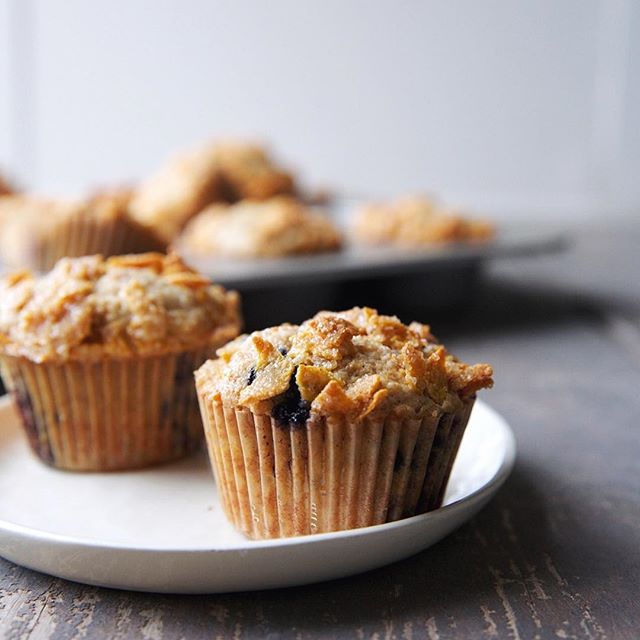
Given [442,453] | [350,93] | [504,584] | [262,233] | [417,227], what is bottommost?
[350,93]

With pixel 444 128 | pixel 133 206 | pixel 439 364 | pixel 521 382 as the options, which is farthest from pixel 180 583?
pixel 444 128

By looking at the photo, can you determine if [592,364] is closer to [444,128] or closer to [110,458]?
[110,458]

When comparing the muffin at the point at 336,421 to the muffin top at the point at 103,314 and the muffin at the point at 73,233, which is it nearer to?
the muffin top at the point at 103,314

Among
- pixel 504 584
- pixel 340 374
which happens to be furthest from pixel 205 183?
pixel 504 584

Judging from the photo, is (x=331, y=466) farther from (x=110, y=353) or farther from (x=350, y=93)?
(x=350, y=93)

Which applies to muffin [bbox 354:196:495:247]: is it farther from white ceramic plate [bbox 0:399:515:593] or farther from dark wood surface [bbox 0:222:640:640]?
white ceramic plate [bbox 0:399:515:593]

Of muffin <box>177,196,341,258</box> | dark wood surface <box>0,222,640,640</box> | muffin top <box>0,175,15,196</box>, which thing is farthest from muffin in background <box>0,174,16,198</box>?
dark wood surface <box>0,222,640,640</box>
